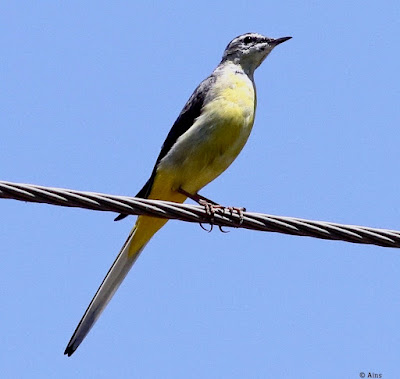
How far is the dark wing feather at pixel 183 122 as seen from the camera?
28.3ft

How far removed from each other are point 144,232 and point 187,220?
108 inches

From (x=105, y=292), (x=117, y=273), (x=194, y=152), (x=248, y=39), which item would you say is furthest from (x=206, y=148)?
(x=248, y=39)

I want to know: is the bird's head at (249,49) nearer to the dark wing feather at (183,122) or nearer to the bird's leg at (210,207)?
the dark wing feather at (183,122)

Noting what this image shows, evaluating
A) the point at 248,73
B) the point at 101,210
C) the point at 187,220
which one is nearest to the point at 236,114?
the point at 248,73

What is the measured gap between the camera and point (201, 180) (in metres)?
8.48

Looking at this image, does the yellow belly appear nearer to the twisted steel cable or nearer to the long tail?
the long tail

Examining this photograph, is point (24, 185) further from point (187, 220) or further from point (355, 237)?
point (355, 237)

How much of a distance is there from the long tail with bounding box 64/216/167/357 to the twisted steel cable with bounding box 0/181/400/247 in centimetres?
226

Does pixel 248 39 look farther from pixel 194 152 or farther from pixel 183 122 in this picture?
pixel 194 152

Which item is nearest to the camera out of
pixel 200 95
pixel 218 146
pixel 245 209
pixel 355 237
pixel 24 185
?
pixel 24 185

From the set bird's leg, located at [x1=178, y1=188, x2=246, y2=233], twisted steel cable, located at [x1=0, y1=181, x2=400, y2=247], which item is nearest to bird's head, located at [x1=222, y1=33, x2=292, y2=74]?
bird's leg, located at [x1=178, y1=188, x2=246, y2=233]

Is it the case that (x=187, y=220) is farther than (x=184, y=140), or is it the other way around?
(x=184, y=140)

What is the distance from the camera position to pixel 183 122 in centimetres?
874

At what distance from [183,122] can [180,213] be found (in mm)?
3157
